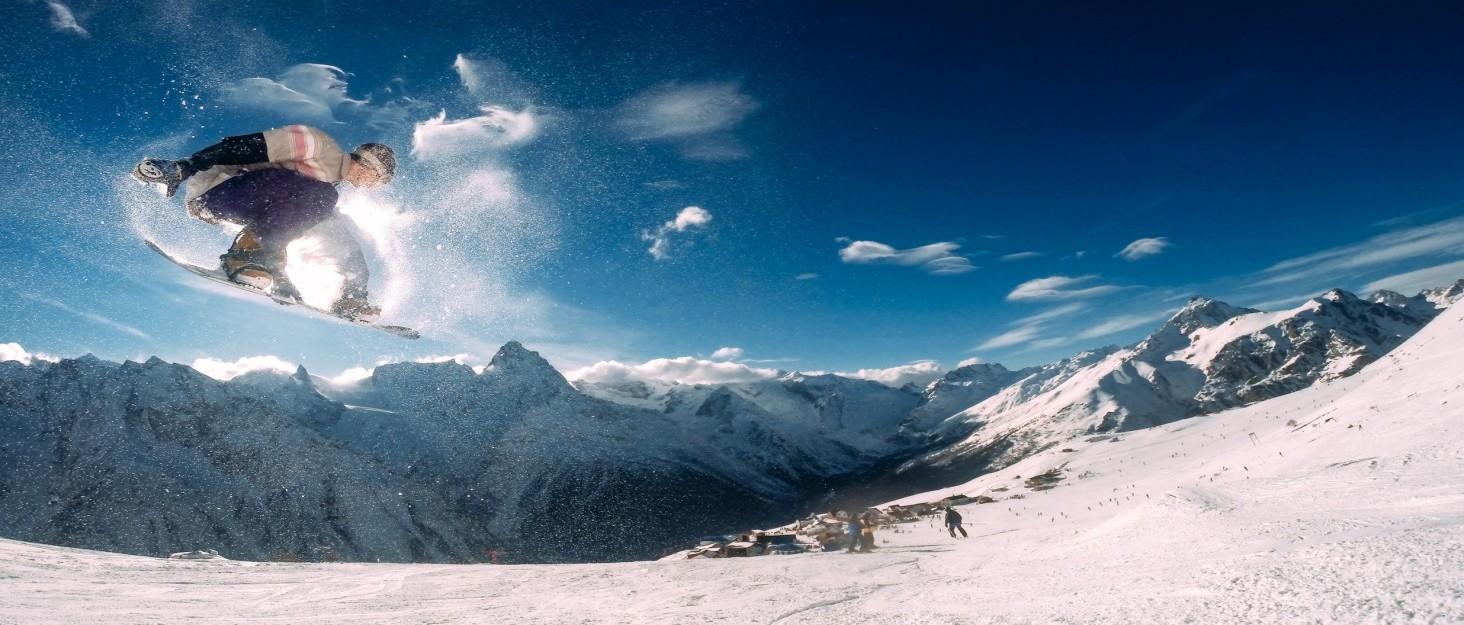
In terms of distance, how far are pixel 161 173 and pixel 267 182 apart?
969mm

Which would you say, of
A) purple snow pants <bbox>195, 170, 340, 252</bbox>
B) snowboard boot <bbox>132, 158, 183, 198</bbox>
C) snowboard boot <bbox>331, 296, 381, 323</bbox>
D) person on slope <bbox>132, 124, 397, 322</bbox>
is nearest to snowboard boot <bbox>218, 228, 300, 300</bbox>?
person on slope <bbox>132, 124, 397, 322</bbox>

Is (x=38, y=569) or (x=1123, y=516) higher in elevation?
(x=38, y=569)

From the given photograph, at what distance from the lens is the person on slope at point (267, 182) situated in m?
7.02

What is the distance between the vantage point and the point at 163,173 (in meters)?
6.93

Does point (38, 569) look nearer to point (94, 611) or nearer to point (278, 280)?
point (94, 611)

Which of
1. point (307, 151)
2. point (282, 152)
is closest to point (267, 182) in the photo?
point (282, 152)

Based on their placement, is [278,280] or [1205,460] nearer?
[278,280]

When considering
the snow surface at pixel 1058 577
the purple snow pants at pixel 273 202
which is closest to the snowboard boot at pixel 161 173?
the purple snow pants at pixel 273 202

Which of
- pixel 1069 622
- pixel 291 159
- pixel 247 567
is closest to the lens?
pixel 1069 622

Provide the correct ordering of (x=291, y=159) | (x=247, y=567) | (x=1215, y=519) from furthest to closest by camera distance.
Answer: (x=247, y=567) → (x=291, y=159) → (x=1215, y=519)

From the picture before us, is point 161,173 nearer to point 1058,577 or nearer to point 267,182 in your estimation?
point 267,182

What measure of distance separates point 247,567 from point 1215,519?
43.3ft

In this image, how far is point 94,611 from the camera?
5.30m

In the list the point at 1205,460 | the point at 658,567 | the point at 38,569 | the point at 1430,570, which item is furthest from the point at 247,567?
the point at 1205,460
